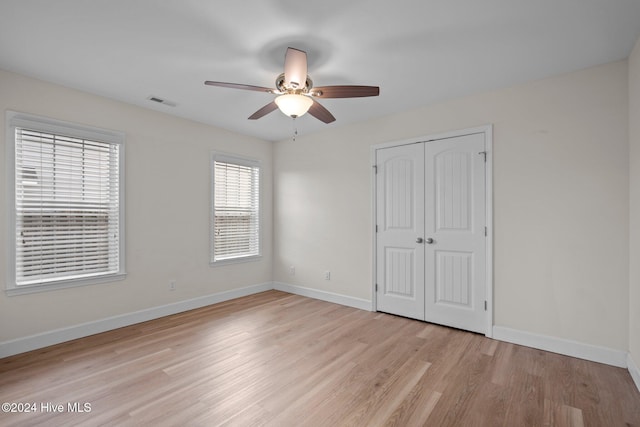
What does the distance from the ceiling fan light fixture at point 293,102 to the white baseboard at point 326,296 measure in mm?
2790

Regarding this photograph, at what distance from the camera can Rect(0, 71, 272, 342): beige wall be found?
2873 millimetres

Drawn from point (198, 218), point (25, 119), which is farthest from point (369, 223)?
point (25, 119)

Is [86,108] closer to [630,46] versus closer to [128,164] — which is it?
[128,164]

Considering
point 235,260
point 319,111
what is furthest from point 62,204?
point 319,111

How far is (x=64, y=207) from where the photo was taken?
10.2ft

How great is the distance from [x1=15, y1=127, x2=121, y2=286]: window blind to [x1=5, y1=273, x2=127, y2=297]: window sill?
0.04 meters

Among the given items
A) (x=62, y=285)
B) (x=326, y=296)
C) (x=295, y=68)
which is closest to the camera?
(x=295, y=68)

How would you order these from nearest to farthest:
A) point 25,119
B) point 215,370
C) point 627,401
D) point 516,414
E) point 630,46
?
point 516,414 < point 627,401 < point 630,46 < point 215,370 < point 25,119

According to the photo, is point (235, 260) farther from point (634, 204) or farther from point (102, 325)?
point (634, 204)

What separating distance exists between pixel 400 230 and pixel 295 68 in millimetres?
2435

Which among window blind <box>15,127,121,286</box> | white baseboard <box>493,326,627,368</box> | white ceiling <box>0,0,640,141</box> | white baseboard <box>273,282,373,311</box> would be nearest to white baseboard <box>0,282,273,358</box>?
window blind <box>15,127,121,286</box>

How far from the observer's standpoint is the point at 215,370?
2.53m

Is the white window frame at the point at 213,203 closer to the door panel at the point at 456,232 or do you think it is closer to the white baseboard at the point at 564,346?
the door panel at the point at 456,232

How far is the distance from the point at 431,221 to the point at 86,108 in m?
4.05
